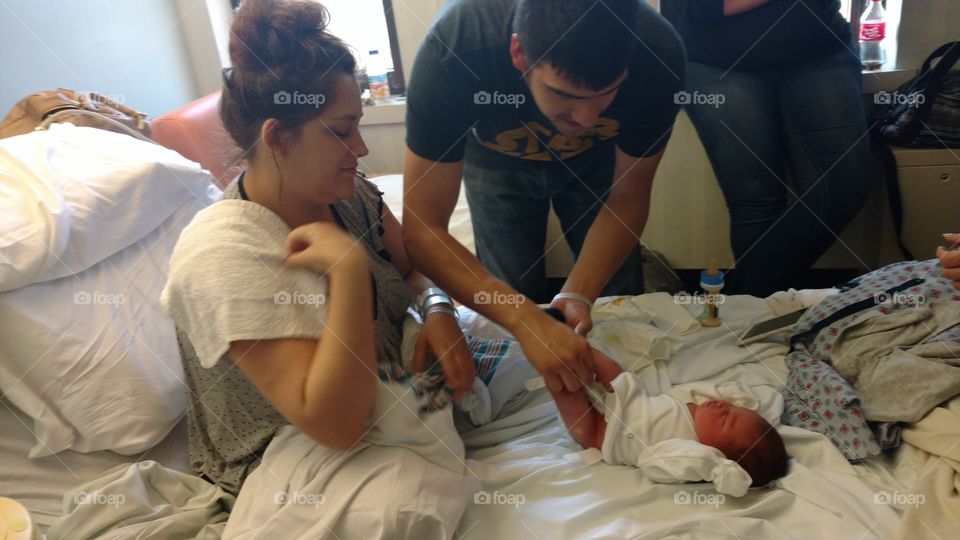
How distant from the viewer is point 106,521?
99 centimetres

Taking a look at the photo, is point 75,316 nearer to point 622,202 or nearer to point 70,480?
point 70,480

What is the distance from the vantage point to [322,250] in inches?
36.2

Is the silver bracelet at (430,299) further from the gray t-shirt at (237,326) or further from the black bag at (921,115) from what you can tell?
the black bag at (921,115)

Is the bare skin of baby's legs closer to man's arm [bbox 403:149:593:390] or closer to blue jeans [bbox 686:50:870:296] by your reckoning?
man's arm [bbox 403:149:593:390]

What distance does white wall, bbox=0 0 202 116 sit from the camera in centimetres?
167
